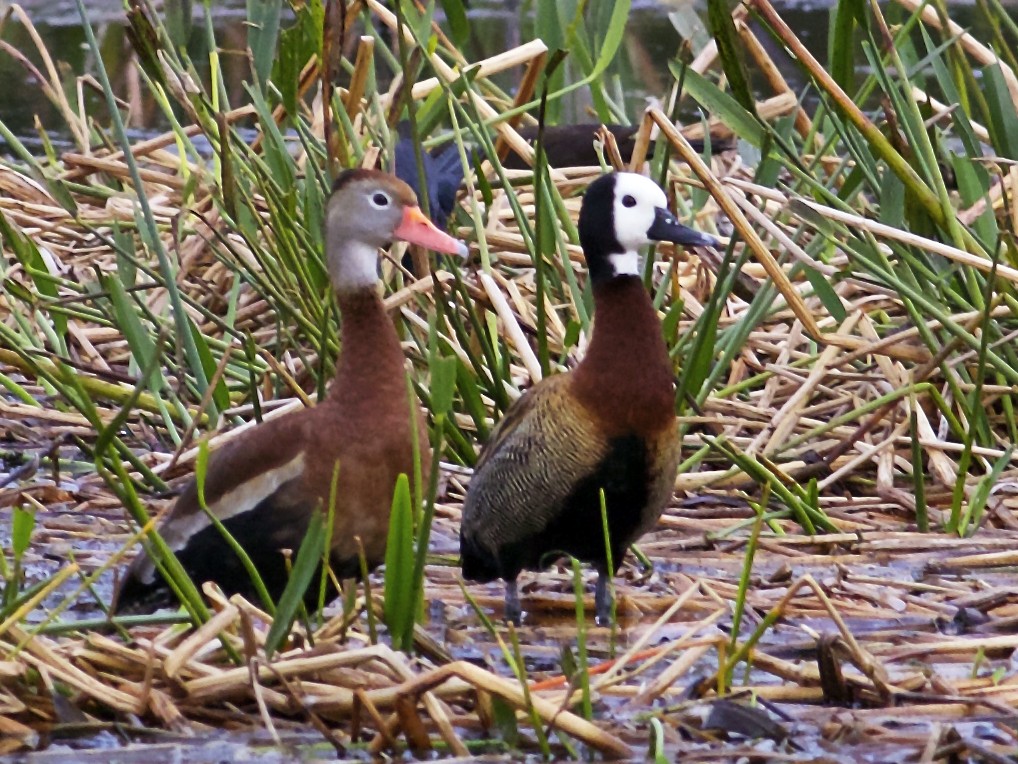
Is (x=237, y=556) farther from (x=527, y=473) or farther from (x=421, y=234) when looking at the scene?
(x=421, y=234)

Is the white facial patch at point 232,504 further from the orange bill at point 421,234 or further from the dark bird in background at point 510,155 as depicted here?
the dark bird in background at point 510,155

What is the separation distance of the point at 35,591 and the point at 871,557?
6.19 ft

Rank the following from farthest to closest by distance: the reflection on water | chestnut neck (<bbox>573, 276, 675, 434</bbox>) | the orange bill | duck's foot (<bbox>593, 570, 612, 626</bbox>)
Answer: the reflection on water
the orange bill
duck's foot (<bbox>593, 570, 612, 626</bbox>)
chestnut neck (<bbox>573, 276, 675, 434</bbox>)

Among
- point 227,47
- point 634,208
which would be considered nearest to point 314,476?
point 634,208

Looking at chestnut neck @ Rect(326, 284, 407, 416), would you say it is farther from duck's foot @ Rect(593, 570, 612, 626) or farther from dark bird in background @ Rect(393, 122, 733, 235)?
dark bird in background @ Rect(393, 122, 733, 235)

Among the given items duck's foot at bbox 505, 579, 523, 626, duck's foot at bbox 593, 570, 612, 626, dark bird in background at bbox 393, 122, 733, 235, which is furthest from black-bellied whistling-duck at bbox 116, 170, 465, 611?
dark bird in background at bbox 393, 122, 733, 235

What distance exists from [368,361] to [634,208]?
0.69 meters

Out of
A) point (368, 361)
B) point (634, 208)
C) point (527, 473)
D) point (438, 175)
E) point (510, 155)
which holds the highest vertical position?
point (510, 155)

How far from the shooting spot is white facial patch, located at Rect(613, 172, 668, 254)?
3980 millimetres

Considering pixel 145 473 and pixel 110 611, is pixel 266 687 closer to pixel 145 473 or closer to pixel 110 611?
pixel 110 611

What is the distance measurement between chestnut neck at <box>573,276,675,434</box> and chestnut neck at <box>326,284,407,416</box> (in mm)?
387

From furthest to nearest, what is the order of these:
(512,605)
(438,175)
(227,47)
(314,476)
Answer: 1. (227,47)
2. (438,175)
3. (512,605)
4. (314,476)

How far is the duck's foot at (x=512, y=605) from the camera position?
3920 mm

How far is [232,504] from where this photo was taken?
3.78 m
